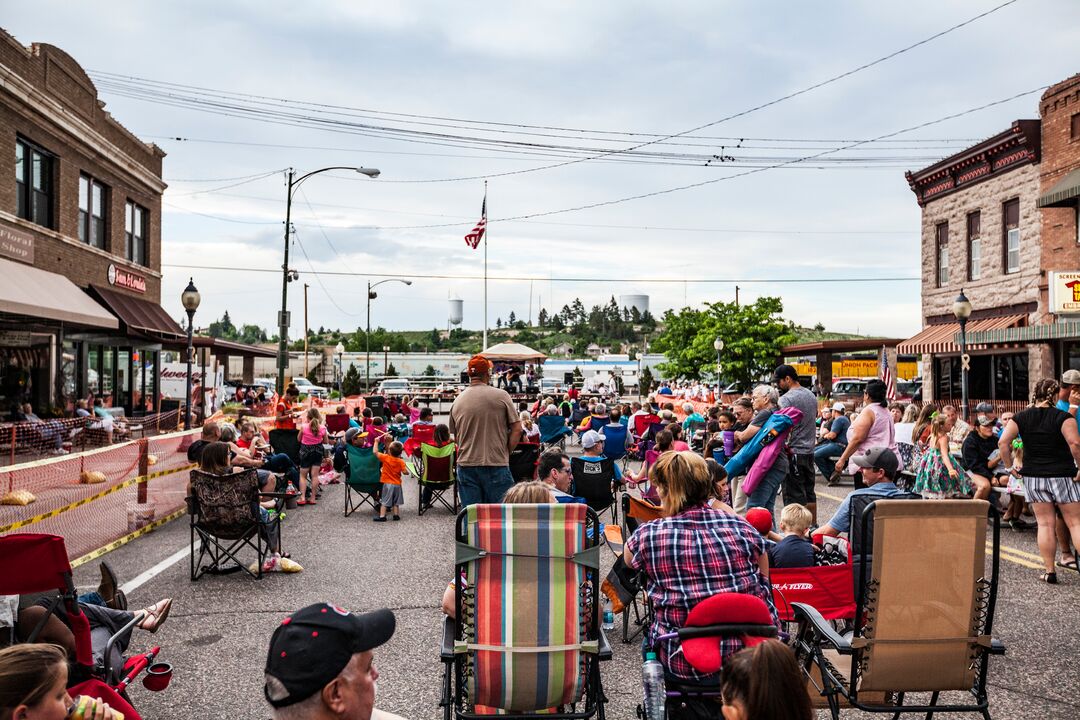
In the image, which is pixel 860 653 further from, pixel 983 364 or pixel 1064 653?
pixel 983 364

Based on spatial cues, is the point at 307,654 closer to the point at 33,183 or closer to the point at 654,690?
the point at 654,690

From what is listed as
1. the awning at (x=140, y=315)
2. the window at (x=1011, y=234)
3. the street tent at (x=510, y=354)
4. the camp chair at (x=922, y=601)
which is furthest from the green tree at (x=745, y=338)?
the camp chair at (x=922, y=601)

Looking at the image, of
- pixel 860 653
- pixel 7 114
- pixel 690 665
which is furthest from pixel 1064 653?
pixel 7 114

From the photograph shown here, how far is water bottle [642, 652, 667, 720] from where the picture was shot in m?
3.26

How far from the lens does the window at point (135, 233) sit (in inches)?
1040

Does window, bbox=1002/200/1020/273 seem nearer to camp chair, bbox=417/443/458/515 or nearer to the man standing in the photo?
the man standing

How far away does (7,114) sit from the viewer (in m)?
18.3

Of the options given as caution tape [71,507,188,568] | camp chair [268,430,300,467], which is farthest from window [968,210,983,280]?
caution tape [71,507,188,568]

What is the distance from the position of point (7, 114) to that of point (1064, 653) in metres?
21.6

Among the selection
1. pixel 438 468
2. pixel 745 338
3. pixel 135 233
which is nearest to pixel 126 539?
pixel 438 468

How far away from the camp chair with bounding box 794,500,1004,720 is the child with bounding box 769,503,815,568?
3.53 ft

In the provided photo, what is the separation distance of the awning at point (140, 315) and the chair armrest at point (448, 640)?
22.5 meters

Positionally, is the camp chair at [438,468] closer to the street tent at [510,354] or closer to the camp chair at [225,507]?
the camp chair at [225,507]

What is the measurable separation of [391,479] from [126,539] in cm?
338
